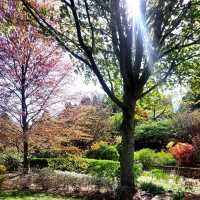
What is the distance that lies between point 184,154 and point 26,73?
11.4 meters

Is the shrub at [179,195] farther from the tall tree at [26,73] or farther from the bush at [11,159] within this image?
the bush at [11,159]

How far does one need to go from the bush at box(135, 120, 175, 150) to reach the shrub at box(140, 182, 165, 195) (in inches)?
687

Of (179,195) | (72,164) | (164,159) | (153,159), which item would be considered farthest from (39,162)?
(179,195)

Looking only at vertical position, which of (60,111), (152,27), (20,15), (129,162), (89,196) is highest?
(20,15)

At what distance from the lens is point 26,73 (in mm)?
16297

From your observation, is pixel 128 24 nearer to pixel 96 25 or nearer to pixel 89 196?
pixel 96 25

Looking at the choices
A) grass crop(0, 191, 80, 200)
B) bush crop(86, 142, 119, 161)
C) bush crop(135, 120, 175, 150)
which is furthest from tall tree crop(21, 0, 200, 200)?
bush crop(135, 120, 175, 150)

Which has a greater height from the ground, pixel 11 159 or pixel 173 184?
pixel 11 159

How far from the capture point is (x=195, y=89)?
1498 cm

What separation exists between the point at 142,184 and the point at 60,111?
5.01 metres

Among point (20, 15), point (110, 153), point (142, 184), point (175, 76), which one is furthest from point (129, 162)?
point (110, 153)

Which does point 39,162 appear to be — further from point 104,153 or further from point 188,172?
point 188,172

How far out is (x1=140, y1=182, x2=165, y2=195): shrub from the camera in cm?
1249

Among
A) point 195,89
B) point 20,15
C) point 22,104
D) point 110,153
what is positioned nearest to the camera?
point 20,15
